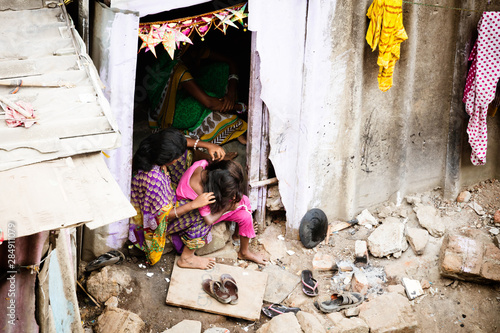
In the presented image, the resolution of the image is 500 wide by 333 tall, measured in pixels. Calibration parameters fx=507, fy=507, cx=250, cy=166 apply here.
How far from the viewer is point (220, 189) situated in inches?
165

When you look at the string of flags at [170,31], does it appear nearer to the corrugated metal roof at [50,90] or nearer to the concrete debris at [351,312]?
the corrugated metal roof at [50,90]

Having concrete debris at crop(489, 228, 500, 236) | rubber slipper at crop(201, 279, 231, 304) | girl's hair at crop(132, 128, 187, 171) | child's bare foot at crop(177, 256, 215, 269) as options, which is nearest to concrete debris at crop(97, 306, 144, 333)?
rubber slipper at crop(201, 279, 231, 304)

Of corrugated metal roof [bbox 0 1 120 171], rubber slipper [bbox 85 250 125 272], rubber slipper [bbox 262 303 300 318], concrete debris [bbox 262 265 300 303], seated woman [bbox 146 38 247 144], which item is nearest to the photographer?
corrugated metal roof [bbox 0 1 120 171]

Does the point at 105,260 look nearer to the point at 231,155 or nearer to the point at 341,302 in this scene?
the point at 231,155

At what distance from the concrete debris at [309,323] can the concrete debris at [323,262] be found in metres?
0.74

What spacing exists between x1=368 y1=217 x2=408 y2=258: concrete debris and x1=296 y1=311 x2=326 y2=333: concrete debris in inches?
45.5

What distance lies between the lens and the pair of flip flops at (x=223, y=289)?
13.5 ft

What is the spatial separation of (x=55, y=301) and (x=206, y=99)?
2.76 metres

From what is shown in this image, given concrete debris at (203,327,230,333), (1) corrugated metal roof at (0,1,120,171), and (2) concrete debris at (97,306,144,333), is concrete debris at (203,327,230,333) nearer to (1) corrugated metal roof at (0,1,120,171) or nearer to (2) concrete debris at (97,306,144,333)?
(2) concrete debris at (97,306,144,333)

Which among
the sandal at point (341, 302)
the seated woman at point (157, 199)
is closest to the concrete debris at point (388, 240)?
the sandal at point (341, 302)

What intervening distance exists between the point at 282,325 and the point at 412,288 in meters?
1.37

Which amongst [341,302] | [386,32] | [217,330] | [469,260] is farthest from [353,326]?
[386,32]

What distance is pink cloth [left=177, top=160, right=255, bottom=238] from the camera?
169 inches

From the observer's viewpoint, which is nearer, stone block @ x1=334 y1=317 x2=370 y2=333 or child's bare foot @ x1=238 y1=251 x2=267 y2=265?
stone block @ x1=334 y1=317 x2=370 y2=333
